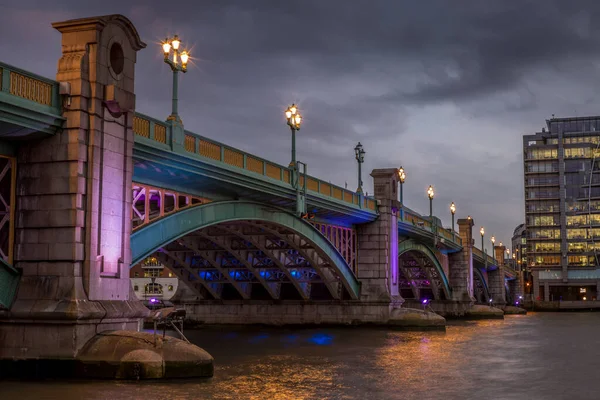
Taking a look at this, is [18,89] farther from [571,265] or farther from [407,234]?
[571,265]

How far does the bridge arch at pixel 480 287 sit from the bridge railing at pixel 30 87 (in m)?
91.7

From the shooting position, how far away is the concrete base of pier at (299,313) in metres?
52.2

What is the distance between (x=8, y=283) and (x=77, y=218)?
2.55m

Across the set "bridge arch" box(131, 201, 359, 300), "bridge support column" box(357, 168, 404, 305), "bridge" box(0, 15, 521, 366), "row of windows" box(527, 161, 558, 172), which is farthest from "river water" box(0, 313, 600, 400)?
"row of windows" box(527, 161, 558, 172)

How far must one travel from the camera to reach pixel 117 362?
20.1 metres

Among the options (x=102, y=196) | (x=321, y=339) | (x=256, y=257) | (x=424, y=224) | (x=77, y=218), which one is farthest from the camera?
(x=424, y=224)

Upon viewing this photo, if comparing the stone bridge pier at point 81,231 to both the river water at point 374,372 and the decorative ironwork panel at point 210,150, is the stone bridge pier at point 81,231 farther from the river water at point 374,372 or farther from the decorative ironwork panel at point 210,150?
the decorative ironwork panel at point 210,150

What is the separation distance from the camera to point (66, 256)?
2119cm

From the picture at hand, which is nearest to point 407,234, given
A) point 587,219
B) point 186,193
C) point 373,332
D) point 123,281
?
point 373,332

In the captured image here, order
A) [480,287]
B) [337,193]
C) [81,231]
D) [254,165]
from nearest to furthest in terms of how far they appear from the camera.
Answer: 1. [81,231]
2. [254,165]
3. [337,193]
4. [480,287]

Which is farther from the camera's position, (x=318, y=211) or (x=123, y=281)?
(x=318, y=211)

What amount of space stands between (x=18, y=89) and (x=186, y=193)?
11571 millimetres

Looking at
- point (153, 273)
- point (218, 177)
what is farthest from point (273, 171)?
point (153, 273)

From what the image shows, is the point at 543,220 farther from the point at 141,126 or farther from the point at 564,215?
the point at 141,126
